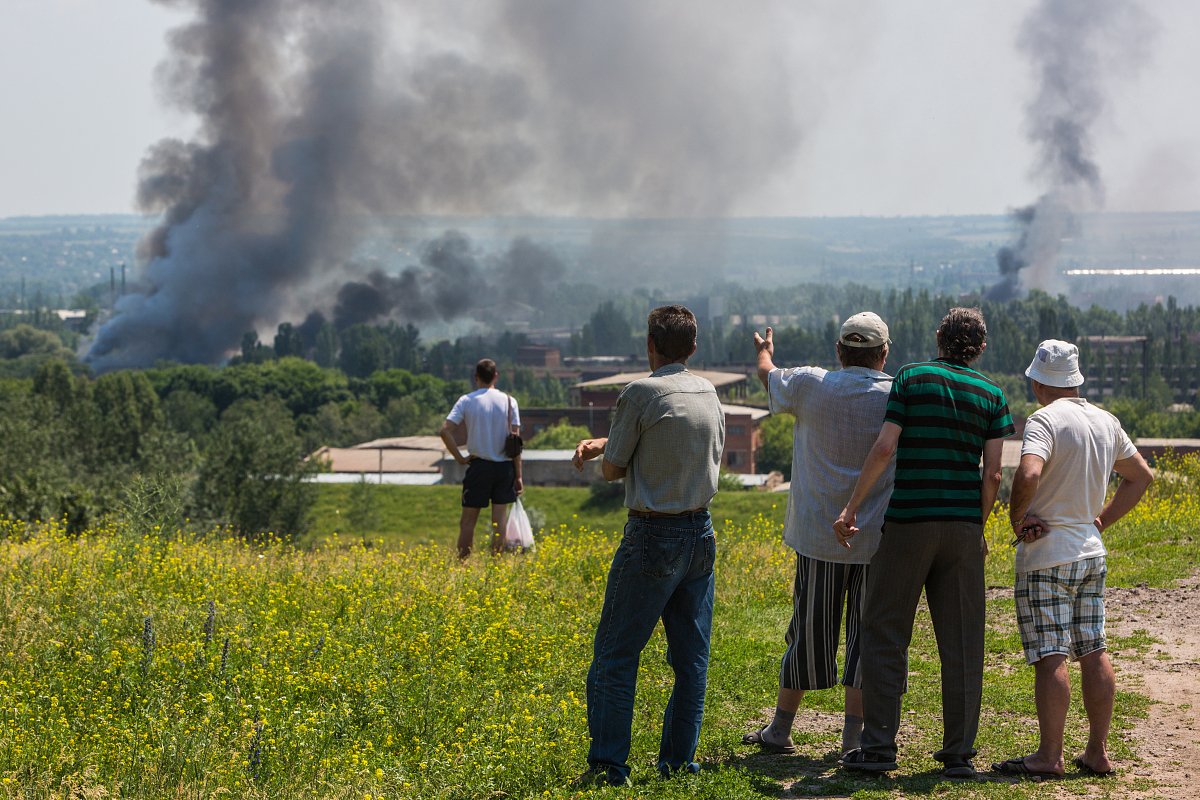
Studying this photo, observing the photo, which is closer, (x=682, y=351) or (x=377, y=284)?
(x=682, y=351)

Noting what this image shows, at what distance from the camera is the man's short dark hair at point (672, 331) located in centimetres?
545

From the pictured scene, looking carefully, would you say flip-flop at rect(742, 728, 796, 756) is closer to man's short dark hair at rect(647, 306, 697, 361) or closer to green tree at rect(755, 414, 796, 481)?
man's short dark hair at rect(647, 306, 697, 361)

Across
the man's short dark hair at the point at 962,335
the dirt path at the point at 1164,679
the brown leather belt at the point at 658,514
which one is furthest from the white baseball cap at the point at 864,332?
the dirt path at the point at 1164,679

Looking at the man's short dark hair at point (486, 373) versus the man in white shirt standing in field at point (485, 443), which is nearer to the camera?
the man in white shirt standing in field at point (485, 443)

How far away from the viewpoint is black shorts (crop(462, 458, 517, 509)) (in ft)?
35.7

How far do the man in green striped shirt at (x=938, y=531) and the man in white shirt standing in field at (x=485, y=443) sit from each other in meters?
5.42

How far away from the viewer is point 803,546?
5.81 m

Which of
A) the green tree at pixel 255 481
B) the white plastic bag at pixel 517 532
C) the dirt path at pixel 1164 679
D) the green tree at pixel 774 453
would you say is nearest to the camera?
the dirt path at pixel 1164 679

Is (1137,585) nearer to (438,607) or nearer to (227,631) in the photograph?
(438,607)

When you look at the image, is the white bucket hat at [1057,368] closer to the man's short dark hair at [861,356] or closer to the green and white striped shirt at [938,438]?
the green and white striped shirt at [938,438]

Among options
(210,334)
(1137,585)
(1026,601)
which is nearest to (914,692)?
(1026,601)

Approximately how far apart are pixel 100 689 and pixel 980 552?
4543 millimetres

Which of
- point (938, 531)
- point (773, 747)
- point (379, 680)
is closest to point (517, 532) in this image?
point (379, 680)

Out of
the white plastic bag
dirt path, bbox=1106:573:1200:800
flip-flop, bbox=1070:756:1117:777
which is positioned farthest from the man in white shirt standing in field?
flip-flop, bbox=1070:756:1117:777
